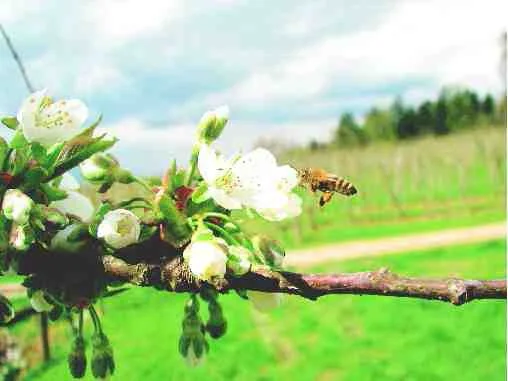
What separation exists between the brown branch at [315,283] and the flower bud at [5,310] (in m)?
0.15

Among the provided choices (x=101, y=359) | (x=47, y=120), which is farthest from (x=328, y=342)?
(x=47, y=120)

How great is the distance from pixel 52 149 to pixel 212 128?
20cm

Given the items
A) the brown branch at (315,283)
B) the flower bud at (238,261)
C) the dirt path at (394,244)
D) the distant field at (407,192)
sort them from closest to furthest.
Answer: the brown branch at (315,283) → the flower bud at (238,261) → the dirt path at (394,244) → the distant field at (407,192)

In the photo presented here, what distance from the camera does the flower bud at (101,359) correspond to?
1.12 metres

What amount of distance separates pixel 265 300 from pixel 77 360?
1.17 ft

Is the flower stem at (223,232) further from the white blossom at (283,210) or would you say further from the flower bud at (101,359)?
the flower bud at (101,359)

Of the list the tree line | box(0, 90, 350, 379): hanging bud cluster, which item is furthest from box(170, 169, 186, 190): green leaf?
the tree line

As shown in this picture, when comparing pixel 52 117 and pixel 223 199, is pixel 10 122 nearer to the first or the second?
pixel 52 117

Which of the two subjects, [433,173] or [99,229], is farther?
[433,173]

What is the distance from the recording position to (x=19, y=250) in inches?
34.1

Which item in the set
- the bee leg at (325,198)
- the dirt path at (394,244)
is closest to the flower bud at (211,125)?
the bee leg at (325,198)

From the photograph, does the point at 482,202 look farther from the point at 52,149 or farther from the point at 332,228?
the point at 52,149

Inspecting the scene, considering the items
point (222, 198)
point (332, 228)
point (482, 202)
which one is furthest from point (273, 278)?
point (482, 202)

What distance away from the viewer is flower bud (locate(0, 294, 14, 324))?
0.94 metres
